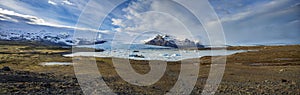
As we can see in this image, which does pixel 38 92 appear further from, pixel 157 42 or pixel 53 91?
pixel 157 42

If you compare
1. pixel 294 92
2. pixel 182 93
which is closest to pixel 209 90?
pixel 182 93

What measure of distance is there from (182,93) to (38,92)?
338 inches

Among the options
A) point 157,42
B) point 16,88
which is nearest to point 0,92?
point 16,88

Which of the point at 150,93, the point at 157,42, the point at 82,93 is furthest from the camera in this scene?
the point at 157,42

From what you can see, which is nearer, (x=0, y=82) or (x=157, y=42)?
(x=0, y=82)

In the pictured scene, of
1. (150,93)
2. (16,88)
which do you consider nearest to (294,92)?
(150,93)

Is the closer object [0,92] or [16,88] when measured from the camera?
[0,92]

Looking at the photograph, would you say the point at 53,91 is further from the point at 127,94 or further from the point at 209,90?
the point at 209,90

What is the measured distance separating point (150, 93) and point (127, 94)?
157cm

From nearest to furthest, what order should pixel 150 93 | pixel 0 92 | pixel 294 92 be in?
pixel 0 92 < pixel 150 93 < pixel 294 92

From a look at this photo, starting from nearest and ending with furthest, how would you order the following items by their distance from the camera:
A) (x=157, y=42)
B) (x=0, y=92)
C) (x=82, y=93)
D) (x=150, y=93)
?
1. (x=0, y=92)
2. (x=82, y=93)
3. (x=150, y=93)
4. (x=157, y=42)

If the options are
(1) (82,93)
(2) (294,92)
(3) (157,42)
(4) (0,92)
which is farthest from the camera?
(3) (157,42)

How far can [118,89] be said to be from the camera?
17.1m

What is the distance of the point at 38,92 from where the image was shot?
47.8ft
